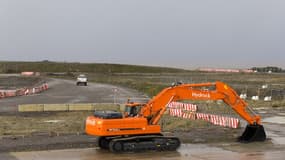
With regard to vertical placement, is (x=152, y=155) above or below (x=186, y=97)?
below

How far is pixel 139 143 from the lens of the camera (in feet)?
60.8

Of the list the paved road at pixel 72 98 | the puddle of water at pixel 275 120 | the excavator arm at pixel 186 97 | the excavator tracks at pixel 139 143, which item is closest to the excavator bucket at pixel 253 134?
the excavator arm at pixel 186 97

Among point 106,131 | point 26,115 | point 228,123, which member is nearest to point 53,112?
point 26,115

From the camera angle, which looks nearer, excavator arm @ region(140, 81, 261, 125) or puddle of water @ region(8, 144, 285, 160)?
puddle of water @ region(8, 144, 285, 160)

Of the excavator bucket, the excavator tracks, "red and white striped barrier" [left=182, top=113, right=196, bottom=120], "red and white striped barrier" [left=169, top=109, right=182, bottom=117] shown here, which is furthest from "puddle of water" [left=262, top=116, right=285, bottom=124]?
the excavator tracks

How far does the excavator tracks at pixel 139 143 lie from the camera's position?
60.2ft

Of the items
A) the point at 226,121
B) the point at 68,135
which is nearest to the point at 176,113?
the point at 226,121

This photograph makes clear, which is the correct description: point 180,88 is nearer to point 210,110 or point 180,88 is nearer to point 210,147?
point 210,147

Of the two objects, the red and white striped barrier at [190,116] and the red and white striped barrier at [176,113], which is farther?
the red and white striped barrier at [176,113]

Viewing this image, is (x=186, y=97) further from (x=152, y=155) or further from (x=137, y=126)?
(x=152, y=155)

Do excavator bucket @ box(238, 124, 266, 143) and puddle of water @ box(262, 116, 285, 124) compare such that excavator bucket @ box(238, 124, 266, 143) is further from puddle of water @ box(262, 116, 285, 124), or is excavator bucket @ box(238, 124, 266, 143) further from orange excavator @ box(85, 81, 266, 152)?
puddle of water @ box(262, 116, 285, 124)

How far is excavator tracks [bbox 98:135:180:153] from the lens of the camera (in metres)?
18.4

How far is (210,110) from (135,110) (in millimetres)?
22043

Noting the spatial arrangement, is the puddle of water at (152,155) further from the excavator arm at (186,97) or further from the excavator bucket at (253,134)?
the excavator bucket at (253,134)
